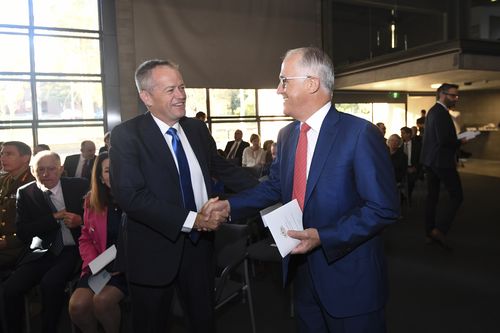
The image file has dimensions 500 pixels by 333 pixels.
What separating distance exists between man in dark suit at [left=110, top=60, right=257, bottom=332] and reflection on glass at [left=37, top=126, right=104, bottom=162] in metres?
8.19

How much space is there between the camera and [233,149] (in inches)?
366

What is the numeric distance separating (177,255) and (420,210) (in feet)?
22.5

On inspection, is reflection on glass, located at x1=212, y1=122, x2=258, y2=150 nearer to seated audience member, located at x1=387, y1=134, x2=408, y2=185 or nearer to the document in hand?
seated audience member, located at x1=387, y1=134, x2=408, y2=185

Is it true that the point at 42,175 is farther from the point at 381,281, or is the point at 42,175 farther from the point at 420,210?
the point at 420,210

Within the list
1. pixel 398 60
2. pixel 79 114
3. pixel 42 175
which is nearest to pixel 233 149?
pixel 79 114

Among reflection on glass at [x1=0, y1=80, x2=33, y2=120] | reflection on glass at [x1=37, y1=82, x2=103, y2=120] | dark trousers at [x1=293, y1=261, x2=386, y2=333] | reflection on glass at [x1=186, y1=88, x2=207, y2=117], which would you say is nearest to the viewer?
dark trousers at [x1=293, y1=261, x2=386, y2=333]

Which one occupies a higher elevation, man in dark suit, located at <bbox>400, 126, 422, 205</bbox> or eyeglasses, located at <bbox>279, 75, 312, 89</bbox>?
eyeglasses, located at <bbox>279, 75, 312, 89</bbox>

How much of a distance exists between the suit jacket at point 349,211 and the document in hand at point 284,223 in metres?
0.04

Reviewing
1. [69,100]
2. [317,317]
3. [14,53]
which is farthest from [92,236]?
[14,53]

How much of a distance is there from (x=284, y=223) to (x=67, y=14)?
9.45 meters

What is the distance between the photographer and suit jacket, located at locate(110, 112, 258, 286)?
73.9 inches

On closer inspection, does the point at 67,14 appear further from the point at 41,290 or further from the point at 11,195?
the point at 41,290

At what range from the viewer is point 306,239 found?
1.63 meters

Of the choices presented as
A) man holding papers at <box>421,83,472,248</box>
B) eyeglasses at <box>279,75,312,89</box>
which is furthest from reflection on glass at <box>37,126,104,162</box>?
eyeglasses at <box>279,75,312,89</box>
